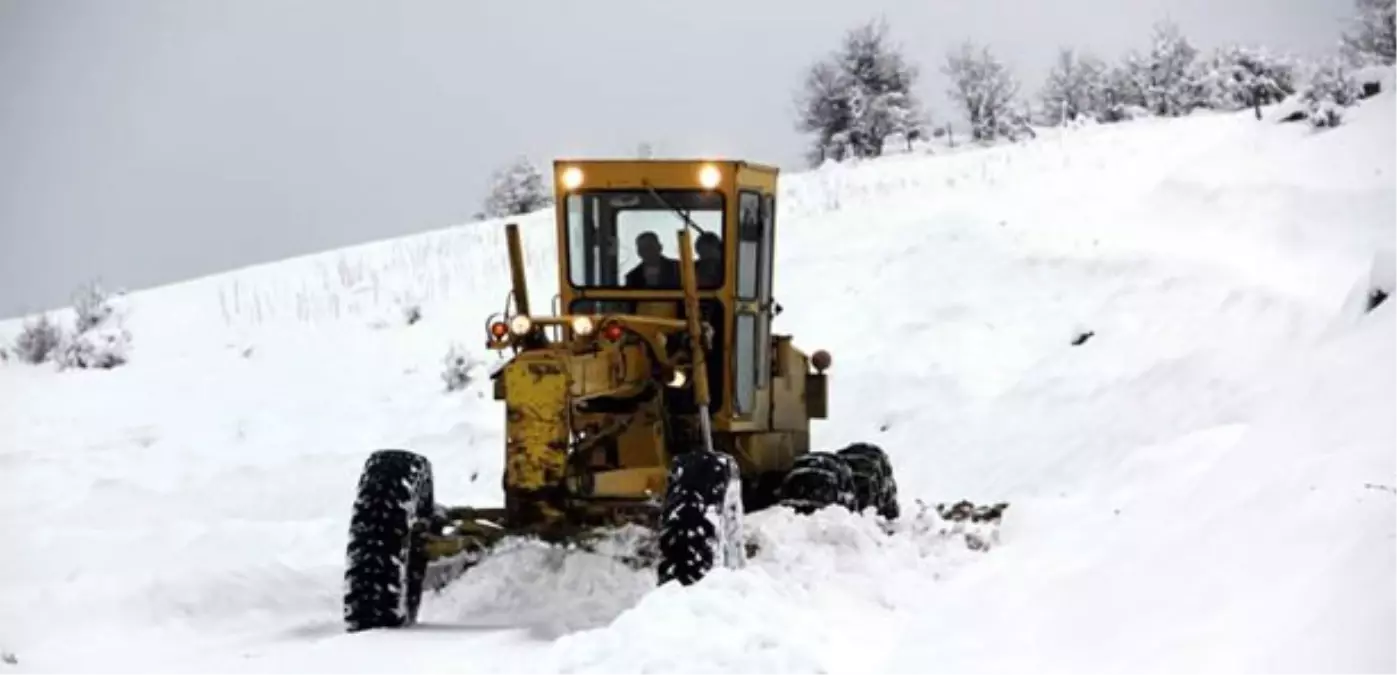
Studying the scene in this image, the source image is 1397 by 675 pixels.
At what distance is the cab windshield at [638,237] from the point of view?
1020cm

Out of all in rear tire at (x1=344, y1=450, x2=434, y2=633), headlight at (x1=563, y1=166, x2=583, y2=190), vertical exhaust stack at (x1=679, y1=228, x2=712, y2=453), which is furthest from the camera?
headlight at (x1=563, y1=166, x2=583, y2=190)

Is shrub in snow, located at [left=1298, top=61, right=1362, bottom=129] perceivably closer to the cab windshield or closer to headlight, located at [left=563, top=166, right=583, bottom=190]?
the cab windshield

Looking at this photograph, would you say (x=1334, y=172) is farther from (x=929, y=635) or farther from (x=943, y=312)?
(x=929, y=635)

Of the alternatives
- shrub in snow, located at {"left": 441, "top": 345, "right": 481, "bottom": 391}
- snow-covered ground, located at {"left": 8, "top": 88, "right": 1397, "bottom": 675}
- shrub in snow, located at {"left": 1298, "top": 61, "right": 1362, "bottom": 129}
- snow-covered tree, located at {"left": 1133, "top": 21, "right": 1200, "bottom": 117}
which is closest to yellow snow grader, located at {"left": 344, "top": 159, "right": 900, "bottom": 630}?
snow-covered ground, located at {"left": 8, "top": 88, "right": 1397, "bottom": 675}

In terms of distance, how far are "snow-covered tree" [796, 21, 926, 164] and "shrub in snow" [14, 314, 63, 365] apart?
26.1 meters

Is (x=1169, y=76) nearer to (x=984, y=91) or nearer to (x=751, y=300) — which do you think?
(x=984, y=91)

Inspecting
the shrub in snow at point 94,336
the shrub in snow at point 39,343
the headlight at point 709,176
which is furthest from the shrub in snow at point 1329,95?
the shrub in snow at point 39,343

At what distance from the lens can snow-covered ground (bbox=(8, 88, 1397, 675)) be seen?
625 centimetres

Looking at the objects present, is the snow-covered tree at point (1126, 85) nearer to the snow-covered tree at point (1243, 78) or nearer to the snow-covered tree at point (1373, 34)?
the snow-covered tree at point (1243, 78)

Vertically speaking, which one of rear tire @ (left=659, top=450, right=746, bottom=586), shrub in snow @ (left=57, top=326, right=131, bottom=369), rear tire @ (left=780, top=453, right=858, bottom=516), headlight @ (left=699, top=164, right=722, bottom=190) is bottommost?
shrub in snow @ (left=57, top=326, right=131, bottom=369)

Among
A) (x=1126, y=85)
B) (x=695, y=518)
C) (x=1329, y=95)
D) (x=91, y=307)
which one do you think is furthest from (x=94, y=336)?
(x=1126, y=85)

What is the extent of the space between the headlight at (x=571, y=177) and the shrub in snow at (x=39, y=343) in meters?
13.3

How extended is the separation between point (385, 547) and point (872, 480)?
435 centimetres

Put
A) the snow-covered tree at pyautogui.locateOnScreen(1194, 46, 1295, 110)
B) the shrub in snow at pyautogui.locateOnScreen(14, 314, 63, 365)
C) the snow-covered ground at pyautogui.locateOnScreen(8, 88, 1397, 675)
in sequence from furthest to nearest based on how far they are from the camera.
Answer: the snow-covered tree at pyautogui.locateOnScreen(1194, 46, 1295, 110), the shrub in snow at pyautogui.locateOnScreen(14, 314, 63, 365), the snow-covered ground at pyautogui.locateOnScreen(8, 88, 1397, 675)
